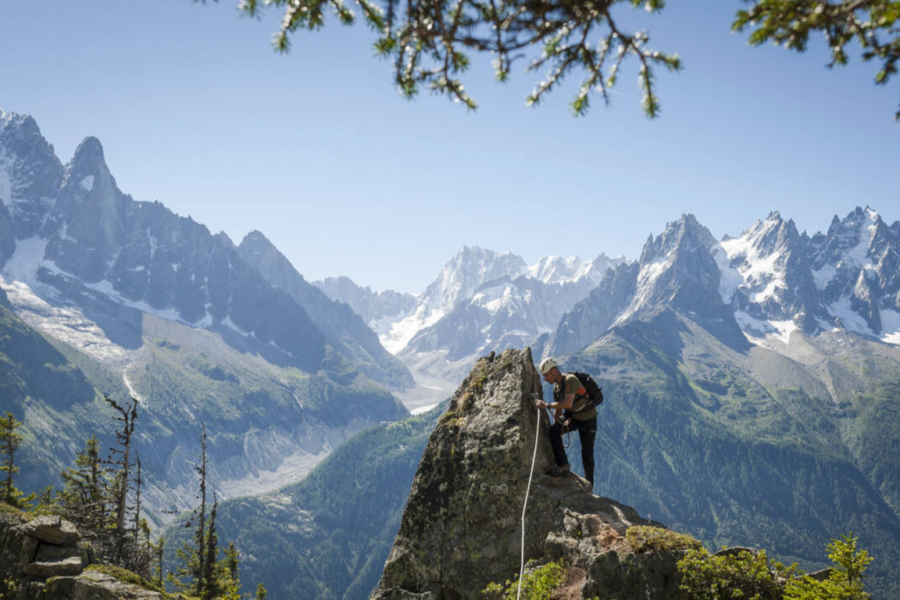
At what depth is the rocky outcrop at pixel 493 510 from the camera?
13773mm

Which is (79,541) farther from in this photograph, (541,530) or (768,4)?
(768,4)

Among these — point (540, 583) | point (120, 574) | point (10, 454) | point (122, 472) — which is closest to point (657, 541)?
point (540, 583)

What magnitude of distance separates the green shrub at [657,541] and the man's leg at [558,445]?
4.35m

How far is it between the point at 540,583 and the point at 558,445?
14.8ft

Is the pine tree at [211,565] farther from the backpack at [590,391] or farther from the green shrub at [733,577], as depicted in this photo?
the green shrub at [733,577]

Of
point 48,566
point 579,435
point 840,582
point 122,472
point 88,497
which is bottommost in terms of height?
point 88,497

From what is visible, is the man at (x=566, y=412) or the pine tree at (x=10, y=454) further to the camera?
the pine tree at (x=10, y=454)

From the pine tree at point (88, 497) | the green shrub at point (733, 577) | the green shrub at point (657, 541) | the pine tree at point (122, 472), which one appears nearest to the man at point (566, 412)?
the green shrub at point (657, 541)

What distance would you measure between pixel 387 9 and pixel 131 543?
45.4 m

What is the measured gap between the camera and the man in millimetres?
15492

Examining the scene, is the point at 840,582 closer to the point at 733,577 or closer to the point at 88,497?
the point at 733,577

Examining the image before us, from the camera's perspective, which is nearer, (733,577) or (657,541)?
(733,577)

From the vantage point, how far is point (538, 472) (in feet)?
51.8

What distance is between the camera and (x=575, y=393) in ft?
51.5
